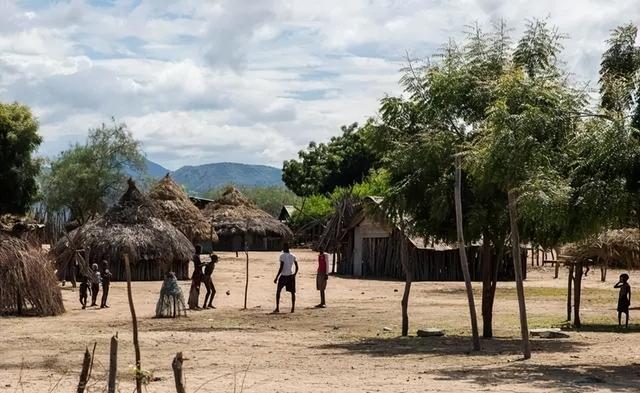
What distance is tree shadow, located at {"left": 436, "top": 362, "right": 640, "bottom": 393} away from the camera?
1370 cm

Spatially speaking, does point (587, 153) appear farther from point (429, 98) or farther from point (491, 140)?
point (429, 98)

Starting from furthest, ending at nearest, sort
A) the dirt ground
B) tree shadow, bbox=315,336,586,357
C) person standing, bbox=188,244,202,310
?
person standing, bbox=188,244,202,310
tree shadow, bbox=315,336,586,357
the dirt ground

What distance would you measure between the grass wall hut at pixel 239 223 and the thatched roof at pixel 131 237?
2310 centimetres

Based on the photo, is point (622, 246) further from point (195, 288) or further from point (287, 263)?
point (195, 288)

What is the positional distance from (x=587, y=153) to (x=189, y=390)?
274 inches

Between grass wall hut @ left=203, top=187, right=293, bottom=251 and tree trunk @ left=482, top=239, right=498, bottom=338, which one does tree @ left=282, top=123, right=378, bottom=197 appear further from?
tree trunk @ left=482, top=239, right=498, bottom=338

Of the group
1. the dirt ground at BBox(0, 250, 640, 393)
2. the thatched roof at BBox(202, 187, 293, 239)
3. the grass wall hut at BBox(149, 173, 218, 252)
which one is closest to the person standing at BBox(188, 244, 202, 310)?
the dirt ground at BBox(0, 250, 640, 393)

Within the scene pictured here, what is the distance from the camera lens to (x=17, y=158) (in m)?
36.6

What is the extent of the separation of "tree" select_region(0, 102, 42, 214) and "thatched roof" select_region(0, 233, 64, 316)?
38.5 ft

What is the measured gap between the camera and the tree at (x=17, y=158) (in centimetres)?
3631

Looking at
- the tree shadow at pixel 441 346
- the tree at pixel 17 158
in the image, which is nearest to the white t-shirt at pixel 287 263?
the tree shadow at pixel 441 346

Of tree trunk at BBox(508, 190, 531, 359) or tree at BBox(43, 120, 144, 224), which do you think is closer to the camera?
tree trunk at BBox(508, 190, 531, 359)

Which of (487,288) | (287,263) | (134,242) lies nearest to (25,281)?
(287,263)

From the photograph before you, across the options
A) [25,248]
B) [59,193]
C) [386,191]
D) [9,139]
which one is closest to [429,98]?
[386,191]
